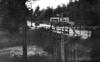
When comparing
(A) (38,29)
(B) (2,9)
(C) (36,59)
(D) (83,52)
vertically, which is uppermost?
(B) (2,9)

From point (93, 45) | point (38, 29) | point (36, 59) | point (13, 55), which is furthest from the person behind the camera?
point (38, 29)

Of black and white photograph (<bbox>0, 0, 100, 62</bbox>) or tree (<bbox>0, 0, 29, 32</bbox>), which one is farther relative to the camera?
tree (<bbox>0, 0, 29, 32</bbox>)

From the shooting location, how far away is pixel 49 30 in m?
6.40

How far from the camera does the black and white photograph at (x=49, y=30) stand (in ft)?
15.6

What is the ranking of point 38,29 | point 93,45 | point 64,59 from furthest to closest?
point 38,29 < point 64,59 < point 93,45

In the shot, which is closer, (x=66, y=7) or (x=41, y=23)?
(x=66, y=7)

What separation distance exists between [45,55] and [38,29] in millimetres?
1064

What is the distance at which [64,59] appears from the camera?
538cm

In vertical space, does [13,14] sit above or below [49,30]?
above

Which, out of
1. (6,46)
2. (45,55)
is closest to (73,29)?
(45,55)

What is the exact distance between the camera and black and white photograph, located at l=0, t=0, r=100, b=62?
4759 millimetres

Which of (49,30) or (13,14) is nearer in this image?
(13,14)

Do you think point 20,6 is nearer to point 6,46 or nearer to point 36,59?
point 6,46

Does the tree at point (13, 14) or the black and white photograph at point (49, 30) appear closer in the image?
the black and white photograph at point (49, 30)
